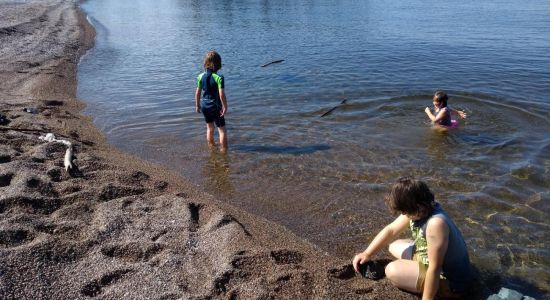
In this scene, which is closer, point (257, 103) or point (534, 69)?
point (257, 103)

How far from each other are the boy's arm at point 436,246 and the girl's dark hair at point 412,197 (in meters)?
0.15

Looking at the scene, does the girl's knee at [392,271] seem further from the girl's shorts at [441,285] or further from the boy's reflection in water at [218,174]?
the boy's reflection in water at [218,174]

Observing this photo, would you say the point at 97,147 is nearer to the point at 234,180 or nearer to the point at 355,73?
the point at 234,180

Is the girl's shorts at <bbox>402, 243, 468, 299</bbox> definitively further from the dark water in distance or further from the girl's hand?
the dark water in distance

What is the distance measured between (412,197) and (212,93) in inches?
210

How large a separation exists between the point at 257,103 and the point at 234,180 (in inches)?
194

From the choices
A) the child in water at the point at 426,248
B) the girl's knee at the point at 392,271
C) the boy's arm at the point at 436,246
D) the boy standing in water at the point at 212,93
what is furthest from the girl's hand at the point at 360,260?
the boy standing in water at the point at 212,93

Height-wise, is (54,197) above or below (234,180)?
above

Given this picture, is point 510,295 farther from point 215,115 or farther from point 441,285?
point 215,115

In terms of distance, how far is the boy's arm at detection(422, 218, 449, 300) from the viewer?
3.82 meters

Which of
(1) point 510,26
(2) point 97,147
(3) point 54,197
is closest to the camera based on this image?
(3) point 54,197

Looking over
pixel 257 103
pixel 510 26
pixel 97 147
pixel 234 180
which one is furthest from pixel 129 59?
pixel 510 26

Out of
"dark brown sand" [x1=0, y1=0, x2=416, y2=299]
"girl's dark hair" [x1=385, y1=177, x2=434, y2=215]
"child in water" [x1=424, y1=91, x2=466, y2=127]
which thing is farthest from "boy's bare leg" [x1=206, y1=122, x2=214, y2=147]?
"girl's dark hair" [x1=385, y1=177, x2=434, y2=215]

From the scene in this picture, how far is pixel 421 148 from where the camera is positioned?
8531 millimetres
